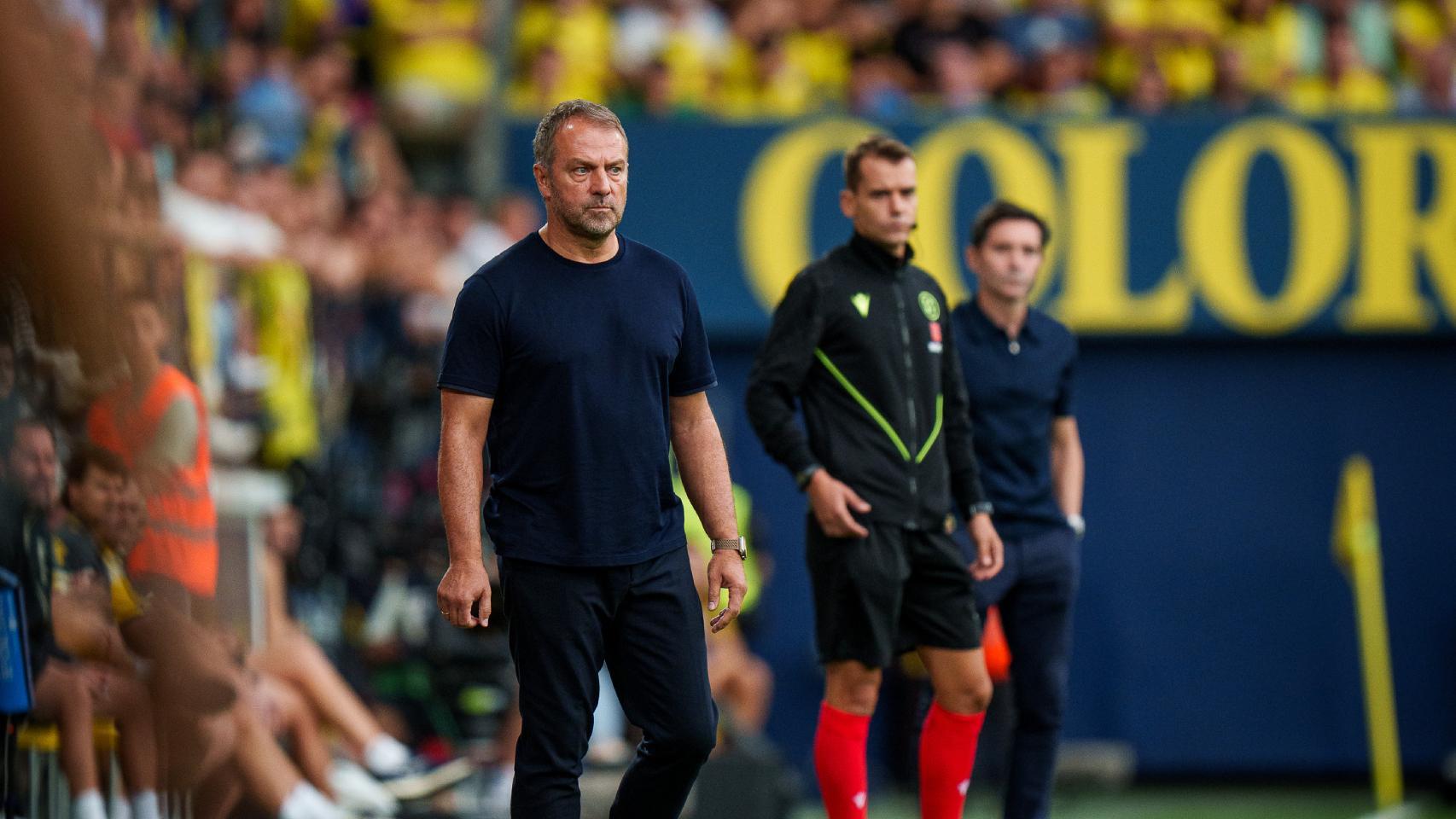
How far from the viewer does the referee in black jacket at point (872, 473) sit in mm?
5230

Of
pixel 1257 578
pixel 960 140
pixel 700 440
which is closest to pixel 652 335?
pixel 700 440

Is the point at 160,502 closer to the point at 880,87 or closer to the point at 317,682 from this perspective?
the point at 317,682

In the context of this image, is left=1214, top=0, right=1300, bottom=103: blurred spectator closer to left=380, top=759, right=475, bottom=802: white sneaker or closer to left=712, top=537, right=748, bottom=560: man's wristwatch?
left=380, top=759, right=475, bottom=802: white sneaker

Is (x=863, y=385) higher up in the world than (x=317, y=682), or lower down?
higher up

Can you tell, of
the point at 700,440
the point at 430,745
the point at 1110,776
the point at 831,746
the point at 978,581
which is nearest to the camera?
the point at 700,440

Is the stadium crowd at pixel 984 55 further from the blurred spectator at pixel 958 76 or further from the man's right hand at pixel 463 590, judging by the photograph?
the man's right hand at pixel 463 590

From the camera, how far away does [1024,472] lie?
19.6 feet

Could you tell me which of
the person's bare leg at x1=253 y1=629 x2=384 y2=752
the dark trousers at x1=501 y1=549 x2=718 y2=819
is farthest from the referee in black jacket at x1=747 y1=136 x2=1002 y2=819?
the person's bare leg at x1=253 y1=629 x2=384 y2=752

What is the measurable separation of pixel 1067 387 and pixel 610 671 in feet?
7.84

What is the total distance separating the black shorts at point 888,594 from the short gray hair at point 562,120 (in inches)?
59.6

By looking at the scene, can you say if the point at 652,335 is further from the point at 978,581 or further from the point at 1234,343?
the point at 1234,343

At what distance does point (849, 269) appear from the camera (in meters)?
5.41

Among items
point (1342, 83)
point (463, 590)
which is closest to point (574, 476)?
point (463, 590)

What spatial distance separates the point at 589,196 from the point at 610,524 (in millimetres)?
798
